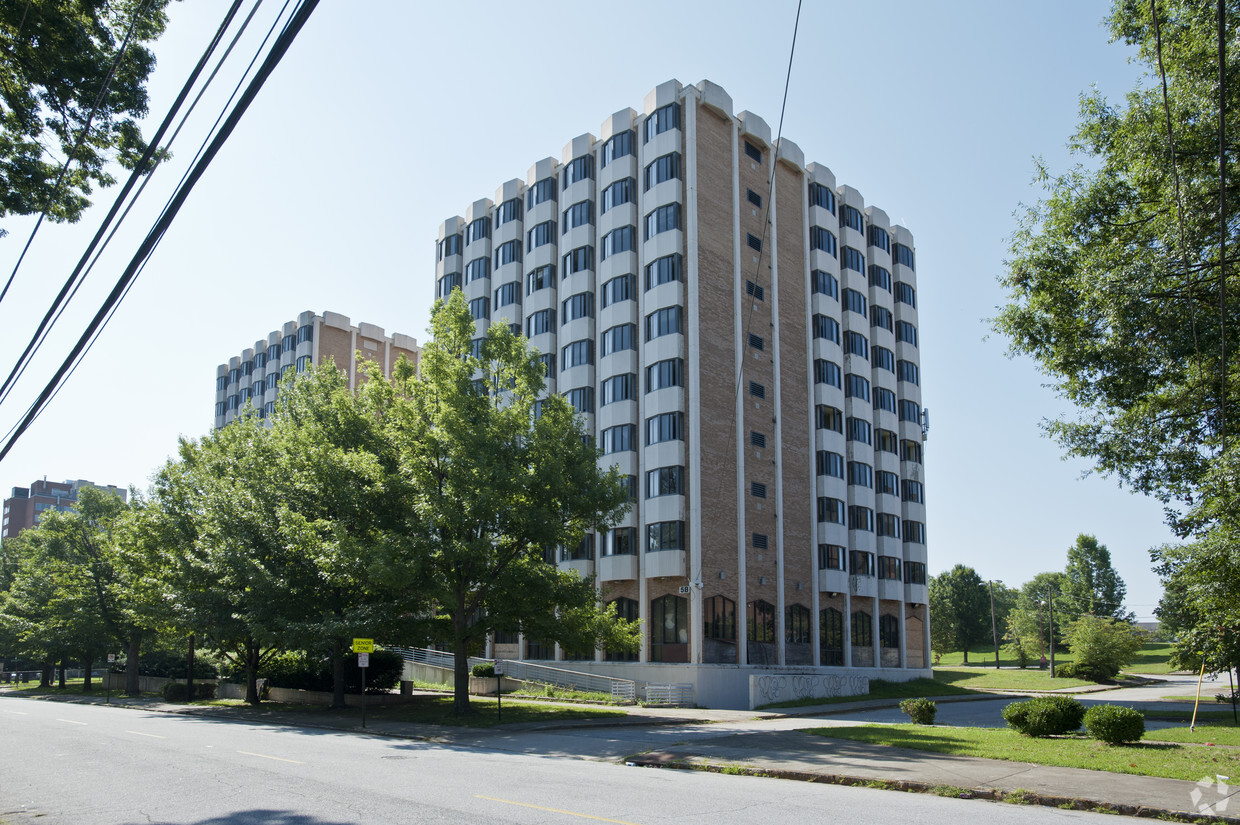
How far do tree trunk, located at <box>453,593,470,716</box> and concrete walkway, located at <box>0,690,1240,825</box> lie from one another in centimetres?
165

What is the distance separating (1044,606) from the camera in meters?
94.9

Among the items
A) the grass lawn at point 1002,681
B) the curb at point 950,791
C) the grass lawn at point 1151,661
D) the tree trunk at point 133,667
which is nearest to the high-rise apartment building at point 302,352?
the tree trunk at point 133,667

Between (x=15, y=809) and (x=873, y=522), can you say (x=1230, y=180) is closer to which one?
(x=15, y=809)

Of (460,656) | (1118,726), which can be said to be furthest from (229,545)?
(1118,726)

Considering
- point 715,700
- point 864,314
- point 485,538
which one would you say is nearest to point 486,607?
point 485,538

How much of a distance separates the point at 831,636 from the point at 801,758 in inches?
1379

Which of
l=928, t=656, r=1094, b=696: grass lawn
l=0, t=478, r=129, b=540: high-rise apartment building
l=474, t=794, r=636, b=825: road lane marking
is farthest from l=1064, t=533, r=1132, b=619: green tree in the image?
l=0, t=478, r=129, b=540: high-rise apartment building

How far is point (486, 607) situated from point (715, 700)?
15561mm

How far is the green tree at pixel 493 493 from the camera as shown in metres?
26.6

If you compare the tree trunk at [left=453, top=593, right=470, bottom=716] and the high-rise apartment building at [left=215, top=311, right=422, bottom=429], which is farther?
the high-rise apartment building at [left=215, top=311, right=422, bottom=429]

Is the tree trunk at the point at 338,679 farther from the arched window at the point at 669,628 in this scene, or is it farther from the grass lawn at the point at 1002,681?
the grass lawn at the point at 1002,681

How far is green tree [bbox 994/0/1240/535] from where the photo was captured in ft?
57.1

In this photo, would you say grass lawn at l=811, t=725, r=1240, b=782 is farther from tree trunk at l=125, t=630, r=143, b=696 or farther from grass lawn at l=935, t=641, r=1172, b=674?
grass lawn at l=935, t=641, r=1172, b=674

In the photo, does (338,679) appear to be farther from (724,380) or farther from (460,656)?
(724,380)
